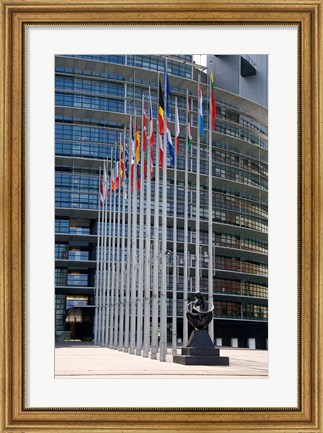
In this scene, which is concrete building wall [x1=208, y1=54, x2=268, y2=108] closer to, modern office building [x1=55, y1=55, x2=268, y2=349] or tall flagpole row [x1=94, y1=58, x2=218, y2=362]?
modern office building [x1=55, y1=55, x2=268, y2=349]

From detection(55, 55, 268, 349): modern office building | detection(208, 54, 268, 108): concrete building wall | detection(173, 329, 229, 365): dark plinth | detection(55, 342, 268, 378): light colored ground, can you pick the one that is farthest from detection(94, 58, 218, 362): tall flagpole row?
detection(208, 54, 268, 108): concrete building wall

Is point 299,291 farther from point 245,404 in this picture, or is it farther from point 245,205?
point 245,205

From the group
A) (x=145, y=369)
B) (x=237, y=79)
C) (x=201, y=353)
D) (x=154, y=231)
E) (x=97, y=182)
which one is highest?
(x=237, y=79)

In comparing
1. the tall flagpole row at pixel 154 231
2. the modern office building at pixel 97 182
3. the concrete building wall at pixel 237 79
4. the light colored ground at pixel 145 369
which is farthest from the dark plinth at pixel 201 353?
the concrete building wall at pixel 237 79

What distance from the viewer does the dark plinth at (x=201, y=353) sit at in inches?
1212

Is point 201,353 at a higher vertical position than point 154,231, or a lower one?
lower

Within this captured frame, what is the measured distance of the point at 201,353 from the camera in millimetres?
31453

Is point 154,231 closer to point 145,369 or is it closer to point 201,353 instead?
point 201,353

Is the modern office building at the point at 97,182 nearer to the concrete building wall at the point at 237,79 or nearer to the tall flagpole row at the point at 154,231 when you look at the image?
the concrete building wall at the point at 237,79

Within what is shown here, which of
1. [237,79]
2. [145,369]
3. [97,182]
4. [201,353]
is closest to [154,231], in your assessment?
[201,353]

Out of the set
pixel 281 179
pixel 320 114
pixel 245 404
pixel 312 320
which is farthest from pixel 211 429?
pixel 320 114

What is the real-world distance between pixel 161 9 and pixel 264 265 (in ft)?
323

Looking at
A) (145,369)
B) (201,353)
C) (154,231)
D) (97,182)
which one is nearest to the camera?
(145,369)

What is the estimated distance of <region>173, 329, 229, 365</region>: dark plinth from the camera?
101ft
